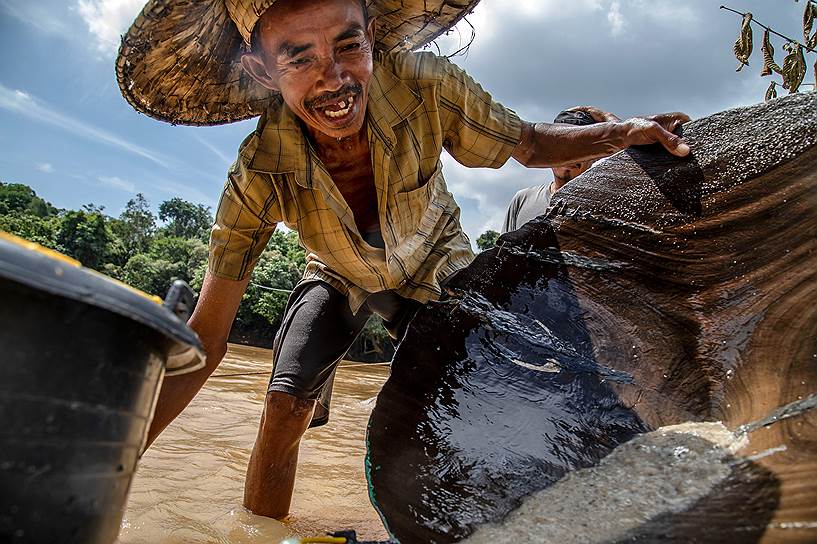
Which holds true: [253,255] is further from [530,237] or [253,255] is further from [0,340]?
[0,340]

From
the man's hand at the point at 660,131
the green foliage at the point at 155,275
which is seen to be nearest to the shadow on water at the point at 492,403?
the man's hand at the point at 660,131

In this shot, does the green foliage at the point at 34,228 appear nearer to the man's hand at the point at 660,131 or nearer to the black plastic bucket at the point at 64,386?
the man's hand at the point at 660,131

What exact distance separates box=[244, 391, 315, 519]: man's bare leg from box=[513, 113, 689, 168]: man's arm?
1.13 meters

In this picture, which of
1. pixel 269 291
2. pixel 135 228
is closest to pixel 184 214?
pixel 135 228

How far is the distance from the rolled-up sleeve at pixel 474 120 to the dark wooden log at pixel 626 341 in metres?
0.40

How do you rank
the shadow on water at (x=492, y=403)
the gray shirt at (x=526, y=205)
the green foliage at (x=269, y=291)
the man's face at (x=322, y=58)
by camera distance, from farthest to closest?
the green foliage at (x=269, y=291) < the gray shirt at (x=526, y=205) < the man's face at (x=322, y=58) < the shadow on water at (x=492, y=403)

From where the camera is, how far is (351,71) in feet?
5.31

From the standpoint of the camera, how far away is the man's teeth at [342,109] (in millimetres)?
1621

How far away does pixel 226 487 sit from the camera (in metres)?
2.39

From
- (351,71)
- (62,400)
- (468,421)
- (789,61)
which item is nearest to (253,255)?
(351,71)

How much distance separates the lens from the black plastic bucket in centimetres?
58

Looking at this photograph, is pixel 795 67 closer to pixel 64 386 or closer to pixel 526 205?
pixel 526 205

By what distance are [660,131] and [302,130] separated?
1012mm

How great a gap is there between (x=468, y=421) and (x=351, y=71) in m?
0.99
